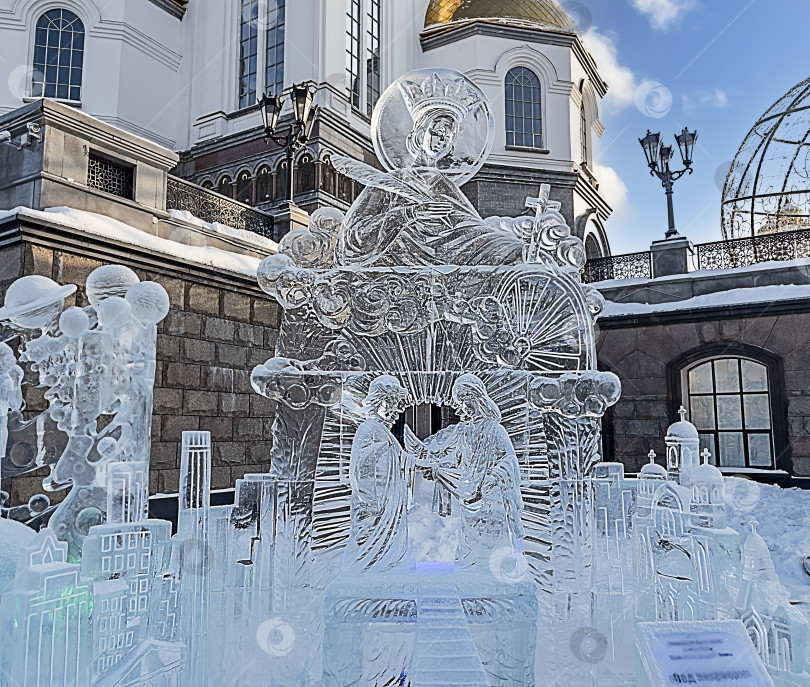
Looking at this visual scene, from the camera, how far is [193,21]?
53.3 ft

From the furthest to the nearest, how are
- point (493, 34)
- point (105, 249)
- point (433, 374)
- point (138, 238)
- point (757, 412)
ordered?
point (493, 34)
point (757, 412)
point (138, 238)
point (105, 249)
point (433, 374)

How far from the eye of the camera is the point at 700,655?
9.27 ft

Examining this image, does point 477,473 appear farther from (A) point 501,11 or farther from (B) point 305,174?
(A) point 501,11

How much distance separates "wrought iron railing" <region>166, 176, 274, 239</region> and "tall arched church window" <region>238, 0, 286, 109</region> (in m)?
5.42

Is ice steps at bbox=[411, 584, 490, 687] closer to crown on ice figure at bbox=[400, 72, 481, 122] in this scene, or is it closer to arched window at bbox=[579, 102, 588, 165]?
crown on ice figure at bbox=[400, 72, 481, 122]

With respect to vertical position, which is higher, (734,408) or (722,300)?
(722,300)

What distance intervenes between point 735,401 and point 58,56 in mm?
15399

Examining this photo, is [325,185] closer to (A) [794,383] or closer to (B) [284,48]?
(B) [284,48]

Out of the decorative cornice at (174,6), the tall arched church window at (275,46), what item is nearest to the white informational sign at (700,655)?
the tall arched church window at (275,46)

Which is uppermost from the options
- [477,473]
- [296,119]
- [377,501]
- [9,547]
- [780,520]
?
[296,119]

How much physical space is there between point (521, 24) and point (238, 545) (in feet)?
53.6

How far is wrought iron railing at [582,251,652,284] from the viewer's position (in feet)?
43.8

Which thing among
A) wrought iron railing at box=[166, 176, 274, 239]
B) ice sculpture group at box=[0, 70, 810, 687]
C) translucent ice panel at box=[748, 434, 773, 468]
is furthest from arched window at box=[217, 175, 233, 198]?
translucent ice panel at box=[748, 434, 773, 468]

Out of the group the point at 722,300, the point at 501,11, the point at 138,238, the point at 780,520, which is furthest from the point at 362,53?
the point at 780,520
